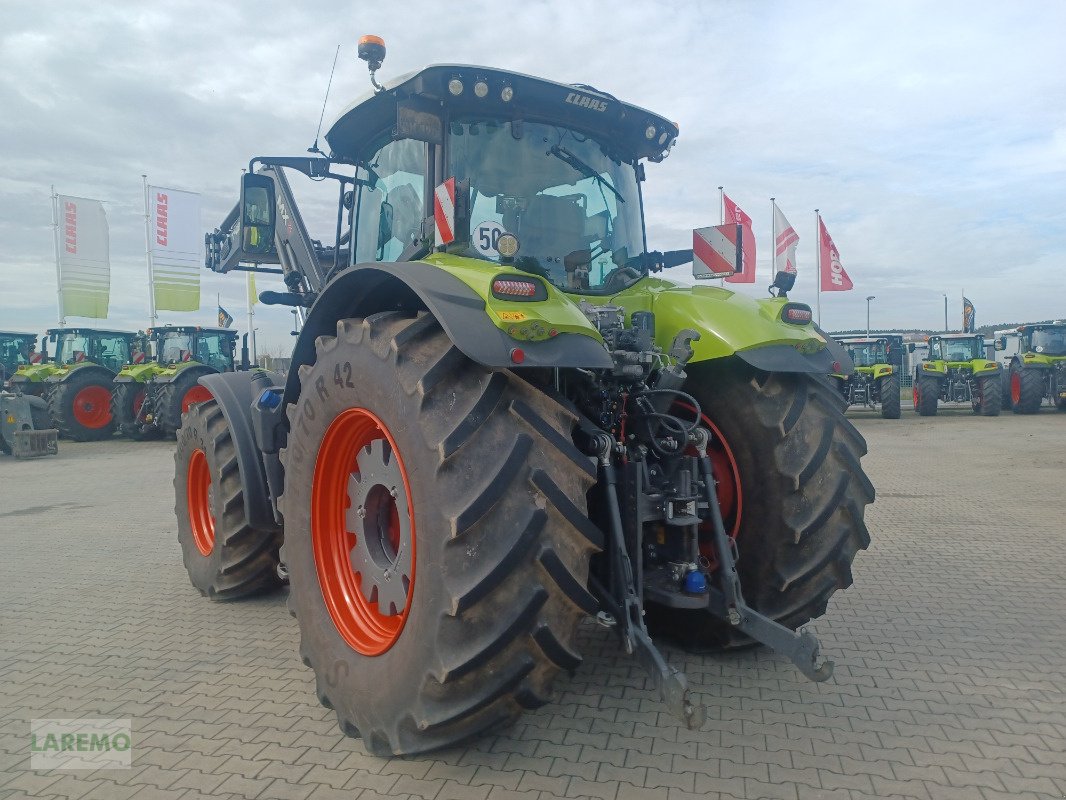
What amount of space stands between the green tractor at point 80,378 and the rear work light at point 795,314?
52.9ft

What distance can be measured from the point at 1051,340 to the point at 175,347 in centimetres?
2350

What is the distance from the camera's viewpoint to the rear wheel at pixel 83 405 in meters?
15.4

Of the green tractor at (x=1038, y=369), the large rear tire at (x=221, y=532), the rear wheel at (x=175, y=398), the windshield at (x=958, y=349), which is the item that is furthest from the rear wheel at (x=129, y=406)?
the green tractor at (x=1038, y=369)

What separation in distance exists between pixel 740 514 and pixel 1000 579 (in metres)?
2.81

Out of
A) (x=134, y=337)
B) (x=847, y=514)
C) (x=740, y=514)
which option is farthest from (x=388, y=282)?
(x=134, y=337)

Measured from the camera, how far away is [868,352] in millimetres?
23422

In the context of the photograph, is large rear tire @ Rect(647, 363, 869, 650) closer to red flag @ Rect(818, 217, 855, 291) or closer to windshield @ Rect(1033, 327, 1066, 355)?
red flag @ Rect(818, 217, 855, 291)

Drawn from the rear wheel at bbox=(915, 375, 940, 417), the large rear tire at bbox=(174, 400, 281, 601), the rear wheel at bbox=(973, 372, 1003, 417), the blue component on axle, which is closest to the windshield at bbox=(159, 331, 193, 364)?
the large rear tire at bbox=(174, 400, 281, 601)

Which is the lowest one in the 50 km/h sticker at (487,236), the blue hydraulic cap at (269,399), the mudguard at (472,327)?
the blue hydraulic cap at (269,399)

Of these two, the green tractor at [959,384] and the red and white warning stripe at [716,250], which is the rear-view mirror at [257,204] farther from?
the green tractor at [959,384]

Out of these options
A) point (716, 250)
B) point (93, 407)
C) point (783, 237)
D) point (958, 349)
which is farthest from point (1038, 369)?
point (93, 407)

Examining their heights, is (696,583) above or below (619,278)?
below

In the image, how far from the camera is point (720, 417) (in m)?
3.28

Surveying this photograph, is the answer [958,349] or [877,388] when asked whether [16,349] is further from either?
[958,349]
